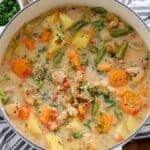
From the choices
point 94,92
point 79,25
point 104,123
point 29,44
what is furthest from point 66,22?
point 104,123

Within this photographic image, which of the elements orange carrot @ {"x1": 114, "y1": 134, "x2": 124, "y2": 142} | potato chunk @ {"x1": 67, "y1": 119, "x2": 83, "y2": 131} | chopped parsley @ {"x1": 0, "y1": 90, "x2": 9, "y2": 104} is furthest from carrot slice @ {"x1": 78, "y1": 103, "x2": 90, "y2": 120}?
chopped parsley @ {"x1": 0, "y1": 90, "x2": 9, "y2": 104}

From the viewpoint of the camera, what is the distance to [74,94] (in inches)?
81.7

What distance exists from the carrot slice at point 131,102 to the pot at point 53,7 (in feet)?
0.15

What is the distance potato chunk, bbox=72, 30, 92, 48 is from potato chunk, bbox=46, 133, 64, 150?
1.03 feet

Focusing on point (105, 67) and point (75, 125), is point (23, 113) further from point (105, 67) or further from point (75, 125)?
point (105, 67)

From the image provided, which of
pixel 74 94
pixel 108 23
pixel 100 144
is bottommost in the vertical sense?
pixel 100 144

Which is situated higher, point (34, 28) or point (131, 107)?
point (34, 28)

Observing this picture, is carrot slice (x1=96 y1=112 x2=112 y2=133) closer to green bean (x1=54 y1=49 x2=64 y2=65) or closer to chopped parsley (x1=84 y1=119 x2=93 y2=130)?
chopped parsley (x1=84 y1=119 x2=93 y2=130)

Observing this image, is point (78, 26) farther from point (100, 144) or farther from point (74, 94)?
point (100, 144)

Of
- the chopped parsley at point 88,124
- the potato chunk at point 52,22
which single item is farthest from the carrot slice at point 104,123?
the potato chunk at point 52,22

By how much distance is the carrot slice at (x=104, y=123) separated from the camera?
6.79 feet

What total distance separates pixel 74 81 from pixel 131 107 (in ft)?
0.68

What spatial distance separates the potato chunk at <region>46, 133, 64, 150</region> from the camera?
206 centimetres

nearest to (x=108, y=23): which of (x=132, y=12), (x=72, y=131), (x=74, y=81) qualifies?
(x=132, y=12)
